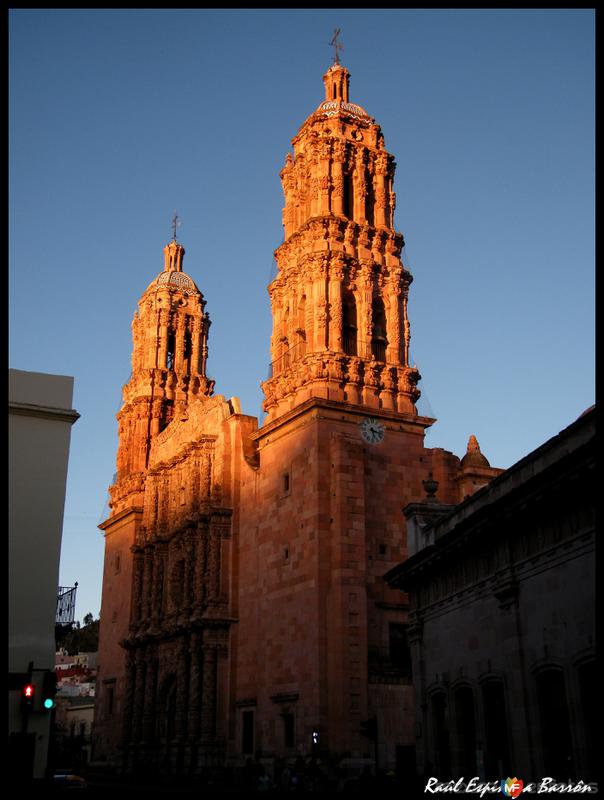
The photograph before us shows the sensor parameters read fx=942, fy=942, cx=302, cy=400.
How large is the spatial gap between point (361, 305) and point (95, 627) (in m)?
109

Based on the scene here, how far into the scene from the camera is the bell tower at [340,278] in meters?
40.8

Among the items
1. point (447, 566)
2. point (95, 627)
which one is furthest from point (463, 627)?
point (95, 627)

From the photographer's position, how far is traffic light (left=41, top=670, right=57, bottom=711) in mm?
19828

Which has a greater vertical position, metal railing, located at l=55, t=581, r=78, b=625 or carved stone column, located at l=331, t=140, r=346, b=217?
carved stone column, located at l=331, t=140, r=346, b=217

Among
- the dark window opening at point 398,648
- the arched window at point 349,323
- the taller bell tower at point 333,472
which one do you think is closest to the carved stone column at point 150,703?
the taller bell tower at point 333,472

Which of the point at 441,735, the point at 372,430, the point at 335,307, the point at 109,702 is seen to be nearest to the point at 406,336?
the point at 335,307

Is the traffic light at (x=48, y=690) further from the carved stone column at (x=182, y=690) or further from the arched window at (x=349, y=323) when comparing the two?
the carved stone column at (x=182, y=690)

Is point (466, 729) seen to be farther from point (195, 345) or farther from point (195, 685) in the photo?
point (195, 345)

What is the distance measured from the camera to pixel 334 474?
38.2 m

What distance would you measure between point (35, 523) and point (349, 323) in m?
20.9

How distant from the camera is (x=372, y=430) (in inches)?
1577

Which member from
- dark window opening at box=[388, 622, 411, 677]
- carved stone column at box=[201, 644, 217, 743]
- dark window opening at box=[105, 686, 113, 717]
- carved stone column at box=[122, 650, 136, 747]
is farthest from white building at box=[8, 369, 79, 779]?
dark window opening at box=[105, 686, 113, 717]

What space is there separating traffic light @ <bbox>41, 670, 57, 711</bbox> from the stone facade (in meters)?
10.2

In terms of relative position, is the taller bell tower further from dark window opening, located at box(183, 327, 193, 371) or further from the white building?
dark window opening, located at box(183, 327, 193, 371)
